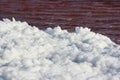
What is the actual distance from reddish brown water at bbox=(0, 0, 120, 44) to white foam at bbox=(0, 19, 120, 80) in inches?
28.1

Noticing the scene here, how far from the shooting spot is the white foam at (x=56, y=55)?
433cm

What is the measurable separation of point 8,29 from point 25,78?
1676mm

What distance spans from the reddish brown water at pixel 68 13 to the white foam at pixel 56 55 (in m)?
0.71

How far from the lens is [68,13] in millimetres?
7391

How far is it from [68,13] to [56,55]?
261 cm

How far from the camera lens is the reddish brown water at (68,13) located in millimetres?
6614

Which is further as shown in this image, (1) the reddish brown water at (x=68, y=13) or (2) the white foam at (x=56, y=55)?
(1) the reddish brown water at (x=68, y=13)

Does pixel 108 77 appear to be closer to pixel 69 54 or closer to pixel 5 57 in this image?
pixel 69 54

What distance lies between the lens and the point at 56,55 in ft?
16.0

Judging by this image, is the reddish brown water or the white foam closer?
the white foam

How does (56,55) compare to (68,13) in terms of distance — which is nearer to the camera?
(56,55)

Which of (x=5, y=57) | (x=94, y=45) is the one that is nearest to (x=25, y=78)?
(x=5, y=57)

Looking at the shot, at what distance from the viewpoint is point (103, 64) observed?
4.59m

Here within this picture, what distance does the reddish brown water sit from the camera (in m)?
6.61
